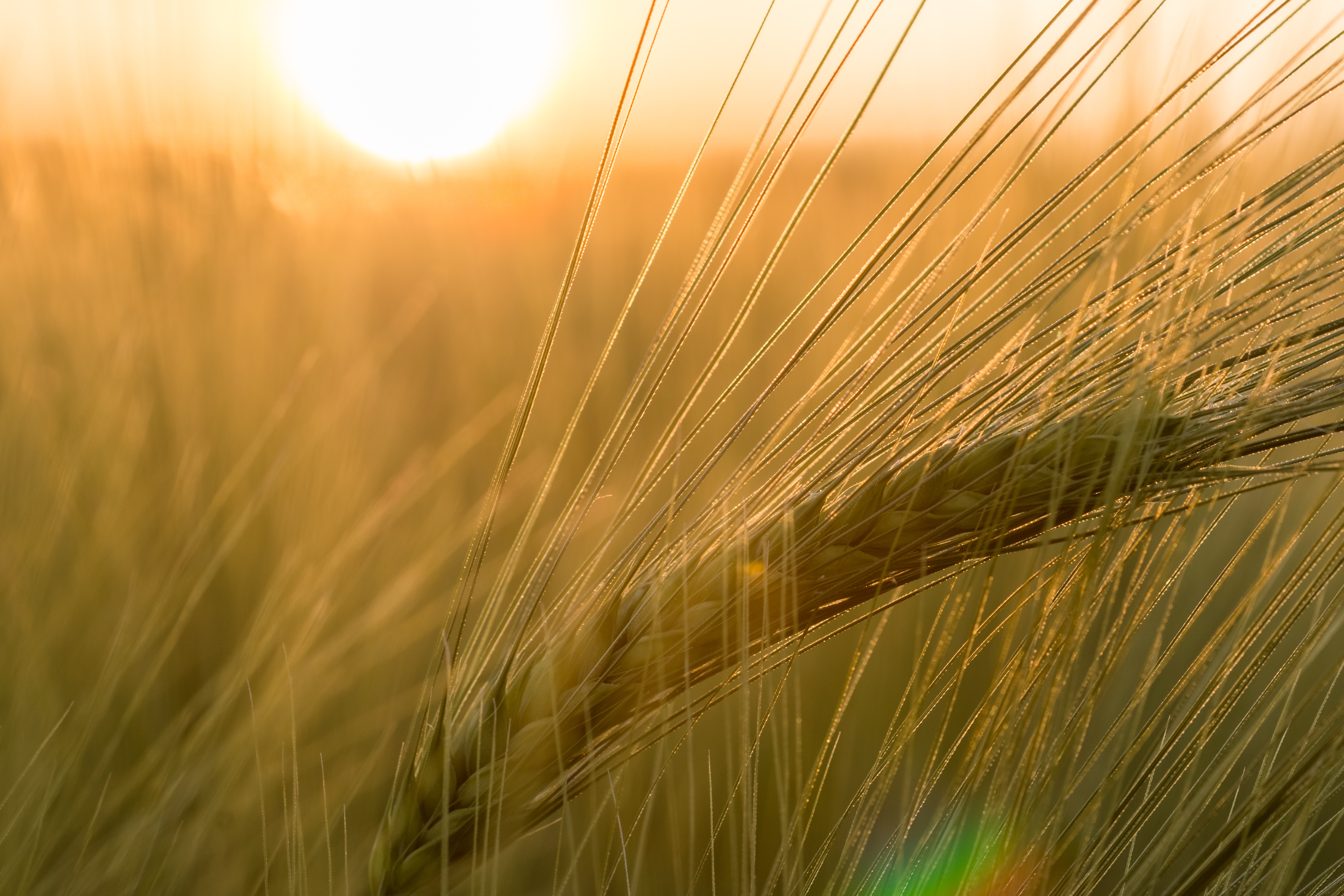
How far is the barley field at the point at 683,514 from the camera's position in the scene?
0.41 meters

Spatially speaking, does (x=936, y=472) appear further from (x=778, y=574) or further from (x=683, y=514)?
(x=683, y=514)

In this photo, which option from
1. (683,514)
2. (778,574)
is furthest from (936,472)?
(683,514)

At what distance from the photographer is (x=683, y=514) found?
3.43ft

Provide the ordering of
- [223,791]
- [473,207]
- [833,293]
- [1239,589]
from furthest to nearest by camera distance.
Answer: [473,207], [833,293], [1239,589], [223,791]

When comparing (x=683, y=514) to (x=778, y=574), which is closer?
(x=778, y=574)

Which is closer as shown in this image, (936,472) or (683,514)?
(936,472)

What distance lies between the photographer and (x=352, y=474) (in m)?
1.06

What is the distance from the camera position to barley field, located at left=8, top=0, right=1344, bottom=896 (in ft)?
1.33

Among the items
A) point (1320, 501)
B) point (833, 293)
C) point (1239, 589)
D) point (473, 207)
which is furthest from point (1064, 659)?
point (473, 207)

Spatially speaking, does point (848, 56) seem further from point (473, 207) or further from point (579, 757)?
point (473, 207)

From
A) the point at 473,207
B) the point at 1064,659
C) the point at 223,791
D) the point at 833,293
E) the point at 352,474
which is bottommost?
the point at 223,791

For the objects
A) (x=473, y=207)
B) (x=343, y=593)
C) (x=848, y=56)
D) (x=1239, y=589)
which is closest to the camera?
(x=848, y=56)

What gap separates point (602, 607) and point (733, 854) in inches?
5.9

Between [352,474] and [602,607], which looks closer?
[602,607]
